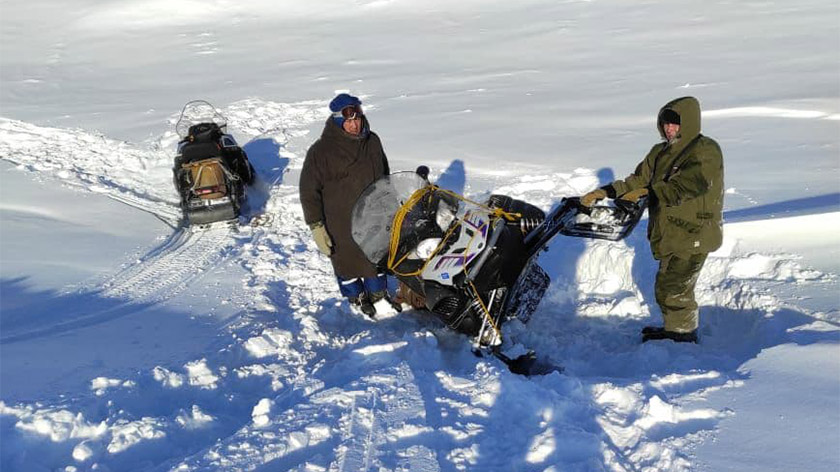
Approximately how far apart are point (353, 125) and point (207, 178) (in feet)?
10.2

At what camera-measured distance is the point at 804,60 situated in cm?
1300

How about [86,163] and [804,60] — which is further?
[804,60]

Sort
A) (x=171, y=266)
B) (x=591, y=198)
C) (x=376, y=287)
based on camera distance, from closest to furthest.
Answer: (x=591, y=198) → (x=376, y=287) → (x=171, y=266)

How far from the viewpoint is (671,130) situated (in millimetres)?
4578

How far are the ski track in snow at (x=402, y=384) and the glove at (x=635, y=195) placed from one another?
1.06 m

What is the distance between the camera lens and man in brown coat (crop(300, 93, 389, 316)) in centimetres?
562

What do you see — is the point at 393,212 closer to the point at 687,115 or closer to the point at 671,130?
the point at 671,130

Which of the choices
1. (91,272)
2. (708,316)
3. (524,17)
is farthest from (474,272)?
(524,17)

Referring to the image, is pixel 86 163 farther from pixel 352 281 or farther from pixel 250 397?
pixel 250 397

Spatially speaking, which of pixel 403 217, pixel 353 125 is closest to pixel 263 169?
pixel 353 125

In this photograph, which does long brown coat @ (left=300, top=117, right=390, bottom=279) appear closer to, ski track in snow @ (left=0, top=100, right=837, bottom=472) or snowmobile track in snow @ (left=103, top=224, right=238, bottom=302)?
ski track in snow @ (left=0, top=100, right=837, bottom=472)

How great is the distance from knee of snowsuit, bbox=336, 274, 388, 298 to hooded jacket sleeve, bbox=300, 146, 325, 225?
621 mm

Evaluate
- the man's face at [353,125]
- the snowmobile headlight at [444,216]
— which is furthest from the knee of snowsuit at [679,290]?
the man's face at [353,125]

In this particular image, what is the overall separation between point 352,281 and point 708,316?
115 inches
